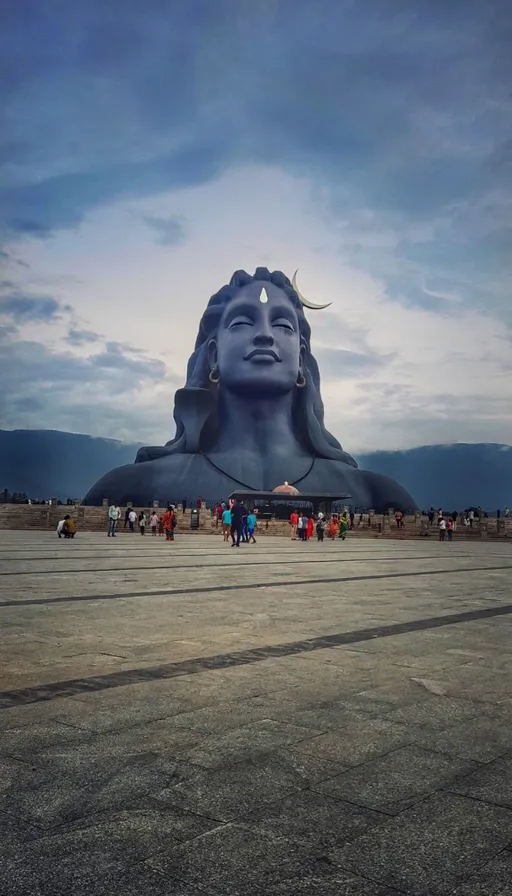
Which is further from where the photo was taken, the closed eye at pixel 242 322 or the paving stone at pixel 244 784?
the closed eye at pixel 242 322

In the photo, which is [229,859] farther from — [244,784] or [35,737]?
[35,737]

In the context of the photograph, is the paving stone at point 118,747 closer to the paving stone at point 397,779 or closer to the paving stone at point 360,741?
the paving stone at point 360,741

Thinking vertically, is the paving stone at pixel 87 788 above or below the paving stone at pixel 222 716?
below

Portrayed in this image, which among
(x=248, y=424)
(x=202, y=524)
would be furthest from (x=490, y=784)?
(x=248, y=424)

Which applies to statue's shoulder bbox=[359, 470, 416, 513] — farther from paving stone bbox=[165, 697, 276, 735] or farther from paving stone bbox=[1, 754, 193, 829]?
paving stone bbox=[1, 754, 193, 829]

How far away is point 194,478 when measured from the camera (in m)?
50.8

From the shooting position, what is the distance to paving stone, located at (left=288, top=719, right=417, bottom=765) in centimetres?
318

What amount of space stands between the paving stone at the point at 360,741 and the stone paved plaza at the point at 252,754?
1 cm

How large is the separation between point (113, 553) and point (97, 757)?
13.6 metres

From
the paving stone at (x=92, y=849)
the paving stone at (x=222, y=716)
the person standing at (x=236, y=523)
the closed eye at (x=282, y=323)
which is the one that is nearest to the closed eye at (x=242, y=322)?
the closed eye at (x=282, y=323)

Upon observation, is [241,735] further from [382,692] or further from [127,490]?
[127,490]

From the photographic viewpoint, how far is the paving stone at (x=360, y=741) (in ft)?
10.4

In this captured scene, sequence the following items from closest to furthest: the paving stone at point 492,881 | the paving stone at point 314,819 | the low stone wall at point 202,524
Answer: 1. the paving stone at point 492,881
2. the paving stone at point 314,819
3. the low stone wall at point 202,524

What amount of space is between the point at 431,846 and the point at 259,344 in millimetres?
48637
